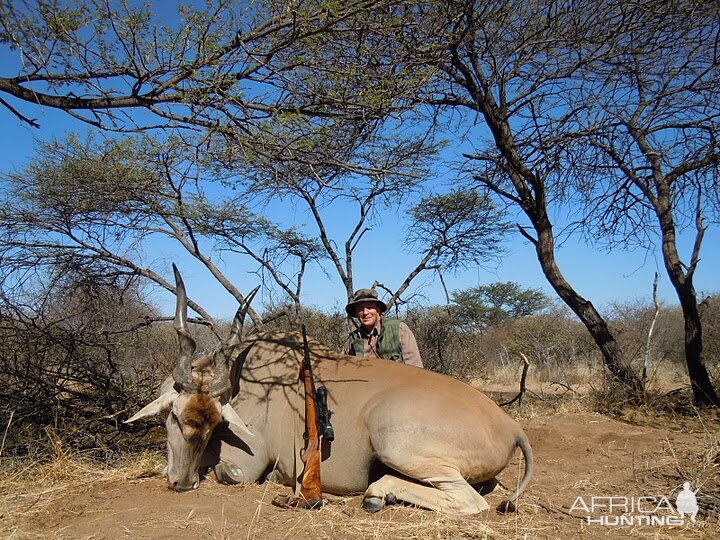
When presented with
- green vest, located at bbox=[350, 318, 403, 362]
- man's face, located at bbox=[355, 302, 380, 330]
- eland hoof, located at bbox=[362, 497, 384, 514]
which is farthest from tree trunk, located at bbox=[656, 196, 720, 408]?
eland hoof, located at bbox=[362, 497, 384, 514]

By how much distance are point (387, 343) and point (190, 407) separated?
223 cm

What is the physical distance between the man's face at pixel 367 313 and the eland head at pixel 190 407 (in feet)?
5.47

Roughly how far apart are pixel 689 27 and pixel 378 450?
5.59m

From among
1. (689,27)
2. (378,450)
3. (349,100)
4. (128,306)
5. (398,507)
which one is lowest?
(398,507)

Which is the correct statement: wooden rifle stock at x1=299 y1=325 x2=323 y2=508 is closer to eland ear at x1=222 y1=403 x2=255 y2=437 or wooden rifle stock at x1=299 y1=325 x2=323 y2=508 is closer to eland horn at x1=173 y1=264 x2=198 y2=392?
eland ear at x1=222 y1=403 x2=255 y2=437

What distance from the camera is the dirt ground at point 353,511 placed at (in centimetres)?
310

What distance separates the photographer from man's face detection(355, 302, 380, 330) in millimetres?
5523

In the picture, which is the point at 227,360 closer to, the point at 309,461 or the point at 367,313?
the point at 309,461

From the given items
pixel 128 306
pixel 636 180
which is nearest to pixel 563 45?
pixel 636 180

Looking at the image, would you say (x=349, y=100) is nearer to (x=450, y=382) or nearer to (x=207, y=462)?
(x=450, y=382)

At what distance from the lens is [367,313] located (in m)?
5.51

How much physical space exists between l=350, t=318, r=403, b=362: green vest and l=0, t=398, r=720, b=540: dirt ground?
4.74 ft

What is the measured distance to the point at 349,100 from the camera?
14.5 feet

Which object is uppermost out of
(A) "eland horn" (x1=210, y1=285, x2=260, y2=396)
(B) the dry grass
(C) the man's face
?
(C) the man's face
